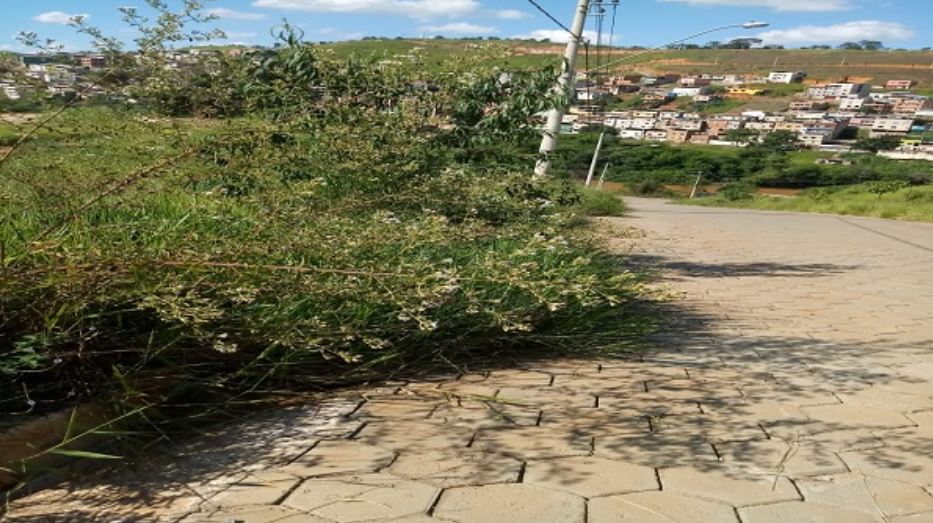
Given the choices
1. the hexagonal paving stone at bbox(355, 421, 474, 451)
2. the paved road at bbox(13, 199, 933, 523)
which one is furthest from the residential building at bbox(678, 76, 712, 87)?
the hexagonal paving stone at bbox(355, 421, 474, 451)

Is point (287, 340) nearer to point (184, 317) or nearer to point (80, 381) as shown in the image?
point (184, 317)

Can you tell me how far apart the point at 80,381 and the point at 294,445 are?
680mm

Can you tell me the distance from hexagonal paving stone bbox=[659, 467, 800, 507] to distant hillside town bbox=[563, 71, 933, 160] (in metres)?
37.3

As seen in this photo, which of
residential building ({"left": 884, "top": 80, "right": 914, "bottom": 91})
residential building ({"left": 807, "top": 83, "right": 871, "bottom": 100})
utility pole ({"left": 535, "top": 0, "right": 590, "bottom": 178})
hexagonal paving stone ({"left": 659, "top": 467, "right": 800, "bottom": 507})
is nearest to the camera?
hexagonal paving stone ({"left": 659, "top": 467, "right": 800, "bottom": 507})

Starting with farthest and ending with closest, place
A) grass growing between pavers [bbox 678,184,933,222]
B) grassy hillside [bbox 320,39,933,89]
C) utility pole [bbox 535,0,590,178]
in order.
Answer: grassy hillside [bbox 320,39,933,89] < grass growing between pavers [bbox 678,184,933,222] < utility pole [bbox 535,0,590,178]

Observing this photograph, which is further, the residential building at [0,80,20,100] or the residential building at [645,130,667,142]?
the residential building at [645,130,667,142]

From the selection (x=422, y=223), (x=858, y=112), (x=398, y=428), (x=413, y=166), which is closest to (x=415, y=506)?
(x=398, y=428)

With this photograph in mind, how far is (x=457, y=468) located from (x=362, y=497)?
1.10ft

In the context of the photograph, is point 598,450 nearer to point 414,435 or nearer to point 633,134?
point 414,435

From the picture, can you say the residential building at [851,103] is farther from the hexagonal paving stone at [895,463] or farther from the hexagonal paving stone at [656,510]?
the hexagonal paving stone at [656,510]

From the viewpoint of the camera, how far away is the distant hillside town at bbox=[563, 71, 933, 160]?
48.8m

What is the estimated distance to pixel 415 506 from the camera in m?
1.95

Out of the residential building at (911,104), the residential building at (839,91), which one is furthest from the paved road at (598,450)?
the residential building at (839,91)

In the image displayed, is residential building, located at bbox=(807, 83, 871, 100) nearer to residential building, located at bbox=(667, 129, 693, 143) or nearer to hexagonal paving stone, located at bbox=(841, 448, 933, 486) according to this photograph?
residential building, located at bbox=(667, 129, 693, 143)
